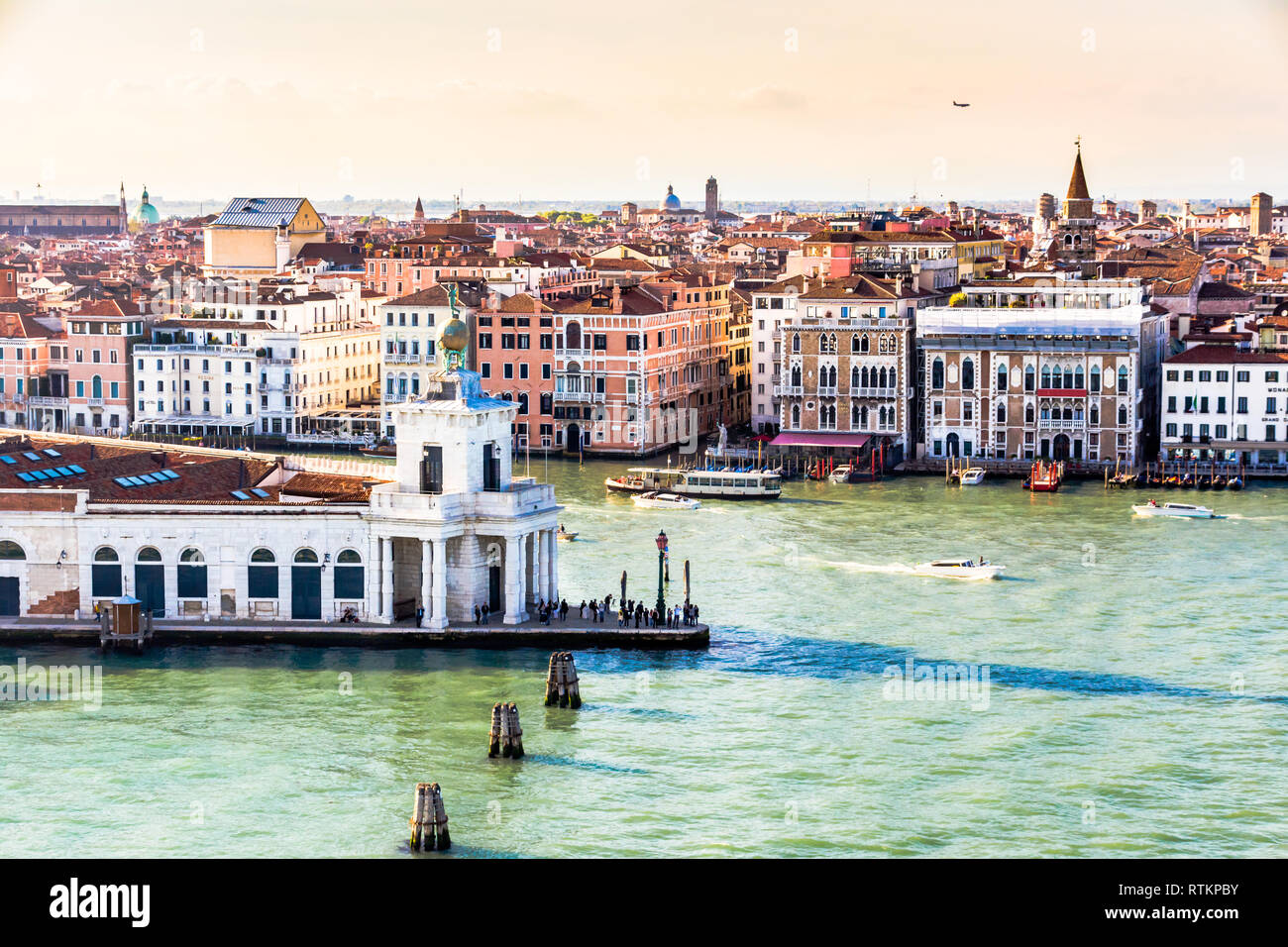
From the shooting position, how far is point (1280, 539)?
3897cm

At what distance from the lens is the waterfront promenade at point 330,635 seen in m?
28.1

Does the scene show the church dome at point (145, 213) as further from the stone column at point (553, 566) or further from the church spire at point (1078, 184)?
the stone column at point (553, 566)

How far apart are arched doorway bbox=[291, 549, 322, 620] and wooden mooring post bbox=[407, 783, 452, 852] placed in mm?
9146

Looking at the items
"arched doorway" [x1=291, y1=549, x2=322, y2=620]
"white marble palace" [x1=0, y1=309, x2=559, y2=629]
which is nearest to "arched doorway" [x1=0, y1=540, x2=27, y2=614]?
"white marble palace" [x1=0, y1=309, x2=559, y2=629]

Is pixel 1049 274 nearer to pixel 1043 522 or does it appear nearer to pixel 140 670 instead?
pixel 1043 522

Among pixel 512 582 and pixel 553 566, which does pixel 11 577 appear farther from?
pixel 553 566

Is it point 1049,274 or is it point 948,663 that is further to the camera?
point 1049,274

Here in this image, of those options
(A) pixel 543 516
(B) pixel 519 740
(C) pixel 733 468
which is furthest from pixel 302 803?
(C) pixel 733 468

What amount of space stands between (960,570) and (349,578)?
34.7ft

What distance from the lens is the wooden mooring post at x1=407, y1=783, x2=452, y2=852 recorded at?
1975 centimetres

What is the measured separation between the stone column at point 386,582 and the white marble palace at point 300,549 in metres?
0.02

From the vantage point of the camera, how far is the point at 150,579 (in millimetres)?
28875

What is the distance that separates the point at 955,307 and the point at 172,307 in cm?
2584

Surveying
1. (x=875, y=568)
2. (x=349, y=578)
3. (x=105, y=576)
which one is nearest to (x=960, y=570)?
(x=875, y=568)
